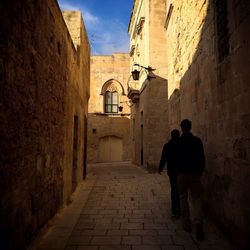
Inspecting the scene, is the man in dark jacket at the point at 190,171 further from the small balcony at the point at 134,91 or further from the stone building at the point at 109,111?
Result: the stone building at the point at 109,111

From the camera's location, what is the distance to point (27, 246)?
10.2ft

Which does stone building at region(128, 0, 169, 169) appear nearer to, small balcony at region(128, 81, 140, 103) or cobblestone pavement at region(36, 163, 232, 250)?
small balcony at region(128, 81, 140, 103)

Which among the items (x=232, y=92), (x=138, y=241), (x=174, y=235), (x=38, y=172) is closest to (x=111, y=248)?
(x=138, y=241)

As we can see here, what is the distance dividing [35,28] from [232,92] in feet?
9.08

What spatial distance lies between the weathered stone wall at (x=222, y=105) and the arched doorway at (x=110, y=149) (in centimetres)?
1516

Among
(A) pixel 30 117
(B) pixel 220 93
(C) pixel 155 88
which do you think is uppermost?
(C) pixel 155 88

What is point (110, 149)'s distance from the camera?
20984 mm

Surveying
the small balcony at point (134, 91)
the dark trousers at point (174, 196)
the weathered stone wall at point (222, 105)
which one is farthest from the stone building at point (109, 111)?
the dark trousers at point (174, 196)

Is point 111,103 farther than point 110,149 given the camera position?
Yes

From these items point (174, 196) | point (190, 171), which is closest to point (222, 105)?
point (190, 171)

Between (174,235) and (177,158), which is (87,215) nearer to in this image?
(174,235)

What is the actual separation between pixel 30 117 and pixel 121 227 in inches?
89.9

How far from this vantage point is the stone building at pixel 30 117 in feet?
8.33

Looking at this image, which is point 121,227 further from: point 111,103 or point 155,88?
point 111,103
